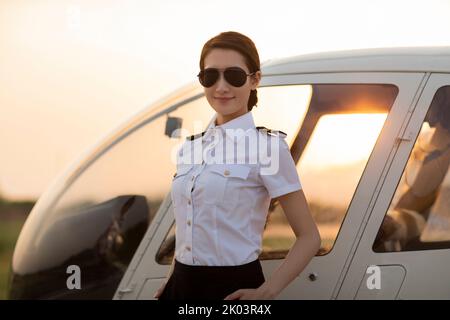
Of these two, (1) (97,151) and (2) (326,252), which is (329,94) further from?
(1) (97,151)

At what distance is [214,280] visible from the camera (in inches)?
131

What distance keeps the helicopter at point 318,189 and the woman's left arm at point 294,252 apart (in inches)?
48.6

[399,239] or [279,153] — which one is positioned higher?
[279,153]

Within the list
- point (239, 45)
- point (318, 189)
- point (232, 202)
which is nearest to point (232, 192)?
point (232, 202)

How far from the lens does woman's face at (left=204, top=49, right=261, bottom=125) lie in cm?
338

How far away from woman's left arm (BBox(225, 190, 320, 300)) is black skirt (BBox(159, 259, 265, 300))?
7 centimetres

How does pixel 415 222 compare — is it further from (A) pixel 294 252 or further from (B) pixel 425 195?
(A) pixel 294 252

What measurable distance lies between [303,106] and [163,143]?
89cm

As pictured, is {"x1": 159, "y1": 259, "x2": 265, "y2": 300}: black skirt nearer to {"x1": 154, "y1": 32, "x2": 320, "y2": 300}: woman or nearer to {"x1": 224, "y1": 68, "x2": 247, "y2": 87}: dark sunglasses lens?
{"x1": 154, "y1": 32, "x2": 320, "y2": 300}: woman

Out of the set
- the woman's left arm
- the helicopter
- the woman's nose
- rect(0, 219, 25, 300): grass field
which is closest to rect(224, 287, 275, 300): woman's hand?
the woman's left arm

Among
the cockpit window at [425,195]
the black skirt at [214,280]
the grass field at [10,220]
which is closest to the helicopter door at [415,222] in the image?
the cockpit window at [425,195]

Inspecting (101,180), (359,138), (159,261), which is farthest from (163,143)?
(359,138)

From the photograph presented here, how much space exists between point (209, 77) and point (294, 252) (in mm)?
766
